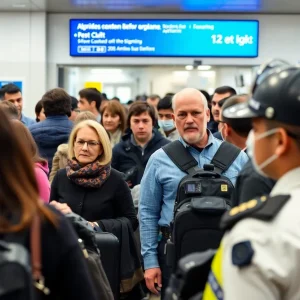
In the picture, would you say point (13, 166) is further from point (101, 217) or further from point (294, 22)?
point (294, 22)

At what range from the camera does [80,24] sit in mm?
12570

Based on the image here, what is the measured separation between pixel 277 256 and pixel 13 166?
0.66 m

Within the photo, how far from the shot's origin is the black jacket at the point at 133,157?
18.8ft

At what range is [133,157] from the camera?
5.82m

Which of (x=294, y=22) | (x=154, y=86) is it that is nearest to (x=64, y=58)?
(x=154, y=86)

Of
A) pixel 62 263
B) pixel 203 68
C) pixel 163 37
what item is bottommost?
pixel 62 263

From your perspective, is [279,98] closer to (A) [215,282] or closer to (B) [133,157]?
(A) [215,282]

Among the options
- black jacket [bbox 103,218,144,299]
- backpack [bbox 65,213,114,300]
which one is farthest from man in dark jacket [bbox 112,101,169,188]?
backpack [bbox 65,213,114,300]

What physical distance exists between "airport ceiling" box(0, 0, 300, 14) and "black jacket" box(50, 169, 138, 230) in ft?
24.9

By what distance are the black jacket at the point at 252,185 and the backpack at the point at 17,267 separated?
116 cm

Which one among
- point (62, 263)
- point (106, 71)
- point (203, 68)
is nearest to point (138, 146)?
point (62, 263)

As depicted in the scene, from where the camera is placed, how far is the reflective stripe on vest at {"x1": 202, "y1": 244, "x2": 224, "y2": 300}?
1.50 meters

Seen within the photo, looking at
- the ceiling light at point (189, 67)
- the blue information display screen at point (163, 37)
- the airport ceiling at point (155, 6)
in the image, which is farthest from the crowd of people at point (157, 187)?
the ceiling light at point (189, 67)

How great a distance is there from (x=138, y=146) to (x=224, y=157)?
2199 millimetres
